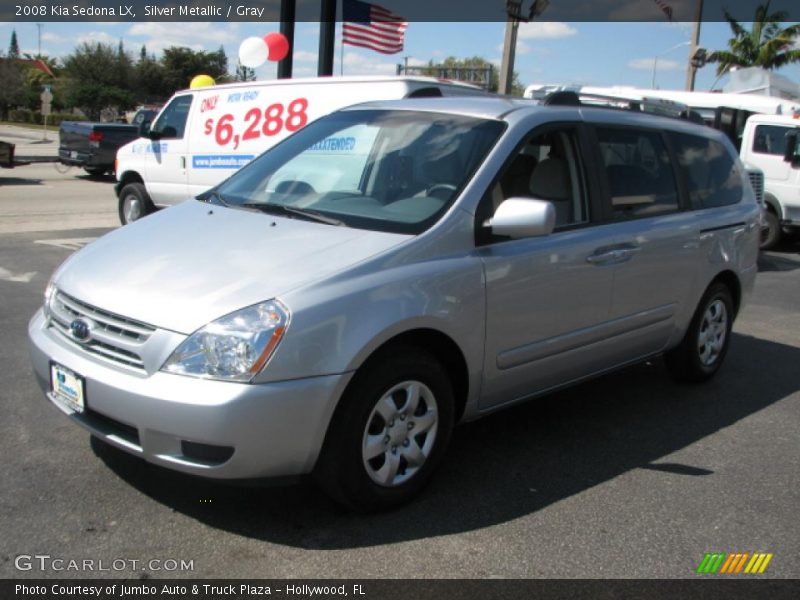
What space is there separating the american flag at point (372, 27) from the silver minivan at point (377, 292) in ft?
27.9

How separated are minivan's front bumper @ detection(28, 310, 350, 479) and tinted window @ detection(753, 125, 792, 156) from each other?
12.8 meters

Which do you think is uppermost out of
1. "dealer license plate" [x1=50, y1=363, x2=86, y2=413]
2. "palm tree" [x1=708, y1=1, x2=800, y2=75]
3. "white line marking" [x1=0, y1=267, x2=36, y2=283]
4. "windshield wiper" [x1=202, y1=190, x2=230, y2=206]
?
"palm tree" [x1=708, y1=1, x2=800, y2=75]

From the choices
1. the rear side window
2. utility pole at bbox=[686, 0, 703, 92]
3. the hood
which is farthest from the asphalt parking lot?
utility pole at bbox=[686, 0, 703, 92]

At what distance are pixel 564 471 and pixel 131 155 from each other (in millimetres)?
9147

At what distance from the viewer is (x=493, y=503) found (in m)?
3.62

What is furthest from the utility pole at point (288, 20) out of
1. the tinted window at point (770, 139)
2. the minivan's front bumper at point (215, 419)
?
the minivan's front bumper at point (215, 419)

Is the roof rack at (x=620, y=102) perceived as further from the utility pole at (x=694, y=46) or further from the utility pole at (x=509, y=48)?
the utility pole at (x=694, y=46)

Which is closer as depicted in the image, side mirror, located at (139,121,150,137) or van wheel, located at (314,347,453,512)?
van wheel, located at (314,347,453,512)

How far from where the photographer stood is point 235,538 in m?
3.18

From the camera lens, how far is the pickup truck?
20438mm

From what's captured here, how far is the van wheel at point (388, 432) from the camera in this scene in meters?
3.19

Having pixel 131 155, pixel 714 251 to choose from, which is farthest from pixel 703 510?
pixel 131 155

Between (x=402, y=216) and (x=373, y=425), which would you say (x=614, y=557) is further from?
(x=402, y=216)

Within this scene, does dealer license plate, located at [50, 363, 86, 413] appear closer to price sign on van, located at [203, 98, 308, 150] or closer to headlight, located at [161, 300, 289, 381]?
headlight, located at [161, 300, 289, 381]
